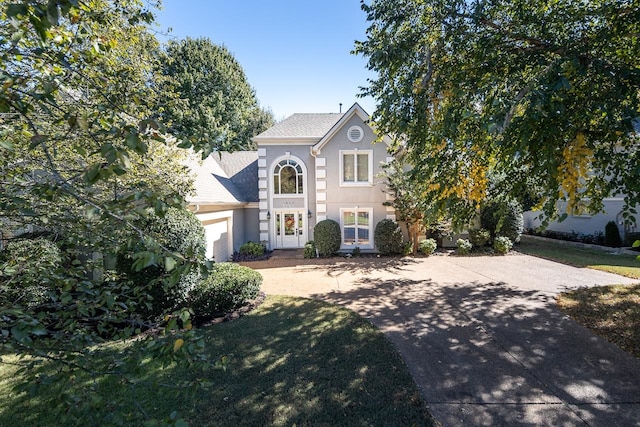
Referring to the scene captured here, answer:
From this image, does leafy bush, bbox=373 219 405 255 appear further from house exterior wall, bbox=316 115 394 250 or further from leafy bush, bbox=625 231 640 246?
leafy bush, bbox=625 231 640 246

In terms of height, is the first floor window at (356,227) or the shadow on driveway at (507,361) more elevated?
the first floor window at (356,227)

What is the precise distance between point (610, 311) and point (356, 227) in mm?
10034

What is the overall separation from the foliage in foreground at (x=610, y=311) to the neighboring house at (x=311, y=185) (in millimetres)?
8128

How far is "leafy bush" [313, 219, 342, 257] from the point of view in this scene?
47.9 ft

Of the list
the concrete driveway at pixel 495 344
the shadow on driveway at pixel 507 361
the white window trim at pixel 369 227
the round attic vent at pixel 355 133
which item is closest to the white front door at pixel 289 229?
the white window trim at pixel 369 227

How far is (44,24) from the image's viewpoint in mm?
1228

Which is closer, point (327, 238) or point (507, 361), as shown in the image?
point (507, 361)

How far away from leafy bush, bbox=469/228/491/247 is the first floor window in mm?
5142

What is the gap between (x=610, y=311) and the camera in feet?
22.7

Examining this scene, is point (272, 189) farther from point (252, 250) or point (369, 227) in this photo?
point (369, 227)

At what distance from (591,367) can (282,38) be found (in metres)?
12.0

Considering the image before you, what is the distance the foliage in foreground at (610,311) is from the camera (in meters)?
5.72

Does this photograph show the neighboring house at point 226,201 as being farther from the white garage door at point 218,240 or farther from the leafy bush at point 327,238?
→ the leafy bush at point 327,238

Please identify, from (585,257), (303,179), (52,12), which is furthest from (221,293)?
(585,257)
